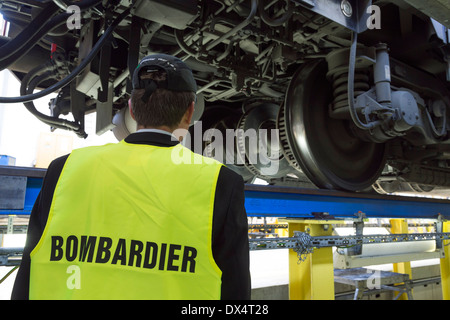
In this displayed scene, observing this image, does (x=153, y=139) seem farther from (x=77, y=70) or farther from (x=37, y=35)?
(x=37, y=35)

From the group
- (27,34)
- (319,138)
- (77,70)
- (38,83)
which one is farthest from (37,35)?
(319,138)

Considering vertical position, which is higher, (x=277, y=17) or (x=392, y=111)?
(x=277, y=17)

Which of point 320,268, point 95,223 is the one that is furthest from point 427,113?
point 95,223

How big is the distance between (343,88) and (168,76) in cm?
181

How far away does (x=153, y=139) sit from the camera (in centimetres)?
88

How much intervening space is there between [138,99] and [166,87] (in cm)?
8

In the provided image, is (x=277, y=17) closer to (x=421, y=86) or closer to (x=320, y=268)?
(x=421, y=86)

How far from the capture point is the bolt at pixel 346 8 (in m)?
1.86

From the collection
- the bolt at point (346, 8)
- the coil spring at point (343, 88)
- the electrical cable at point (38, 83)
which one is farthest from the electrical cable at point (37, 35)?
the coil spring at point (343, 88)

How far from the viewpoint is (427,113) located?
8.43 feet

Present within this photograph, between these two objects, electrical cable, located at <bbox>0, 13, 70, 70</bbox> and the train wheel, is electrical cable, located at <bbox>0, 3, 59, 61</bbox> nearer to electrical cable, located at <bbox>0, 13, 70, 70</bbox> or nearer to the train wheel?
electrical cable, located at <bbox>0, 13, 70, 70</bbox>

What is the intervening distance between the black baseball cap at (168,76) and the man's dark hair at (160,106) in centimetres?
1

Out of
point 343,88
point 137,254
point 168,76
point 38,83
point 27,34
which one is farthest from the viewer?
point 343,88

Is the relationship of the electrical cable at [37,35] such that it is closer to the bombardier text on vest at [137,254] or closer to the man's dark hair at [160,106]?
the man's dark hair at [160,106]
